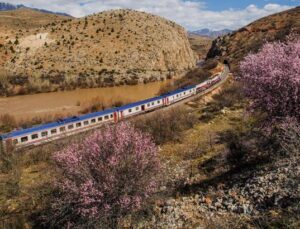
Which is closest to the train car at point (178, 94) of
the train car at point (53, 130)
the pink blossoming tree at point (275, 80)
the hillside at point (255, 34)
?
the train car at point (53, 130)

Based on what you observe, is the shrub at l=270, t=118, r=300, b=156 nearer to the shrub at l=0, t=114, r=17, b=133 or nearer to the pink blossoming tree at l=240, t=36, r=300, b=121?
the pink blossoming tree at l=240, t=36, r=300, b=121

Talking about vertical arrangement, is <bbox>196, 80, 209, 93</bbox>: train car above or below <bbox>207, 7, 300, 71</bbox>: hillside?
below

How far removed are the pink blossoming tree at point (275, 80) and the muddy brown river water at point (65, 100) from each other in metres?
41.1

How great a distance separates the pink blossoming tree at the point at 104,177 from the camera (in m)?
13.0

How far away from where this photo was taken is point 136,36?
105m

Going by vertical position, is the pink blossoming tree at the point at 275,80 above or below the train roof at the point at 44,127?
above

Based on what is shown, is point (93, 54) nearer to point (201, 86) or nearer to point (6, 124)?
point (201, 86)

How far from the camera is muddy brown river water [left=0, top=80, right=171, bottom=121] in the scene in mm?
57625

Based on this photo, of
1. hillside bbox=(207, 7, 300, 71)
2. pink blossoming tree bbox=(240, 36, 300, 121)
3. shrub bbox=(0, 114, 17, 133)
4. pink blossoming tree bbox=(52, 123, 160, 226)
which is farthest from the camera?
hillside bbox=(207, 7, 300, 71)

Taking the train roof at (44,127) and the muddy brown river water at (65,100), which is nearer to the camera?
the train roof at (44,127)

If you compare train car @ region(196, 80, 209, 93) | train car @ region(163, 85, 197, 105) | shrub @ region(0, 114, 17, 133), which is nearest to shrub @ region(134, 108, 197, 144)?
train car @ region(163, 85, 197, 105)

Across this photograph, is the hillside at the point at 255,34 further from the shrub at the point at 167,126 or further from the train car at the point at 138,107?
the shrub at the point at 167,126

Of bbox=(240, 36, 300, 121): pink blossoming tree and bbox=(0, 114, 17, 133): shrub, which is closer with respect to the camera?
bbox=(240, 36, 300, 121): pink blossoming tree

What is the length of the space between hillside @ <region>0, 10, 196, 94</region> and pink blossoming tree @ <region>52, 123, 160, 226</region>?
65410 millimetres
